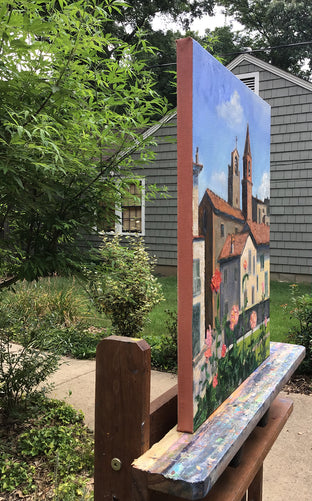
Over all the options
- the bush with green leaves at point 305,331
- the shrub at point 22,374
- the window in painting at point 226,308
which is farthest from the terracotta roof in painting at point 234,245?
the bush with green leaves at point 305,331

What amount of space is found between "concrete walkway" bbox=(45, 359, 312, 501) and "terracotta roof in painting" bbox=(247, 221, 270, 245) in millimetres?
1760

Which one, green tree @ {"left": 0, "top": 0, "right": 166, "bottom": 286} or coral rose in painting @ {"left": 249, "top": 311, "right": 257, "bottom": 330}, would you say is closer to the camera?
coral rose in painting @ {"left": 249, "top": 311, "right": 257, "bottom": 330}

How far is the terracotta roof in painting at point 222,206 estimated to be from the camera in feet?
3.65

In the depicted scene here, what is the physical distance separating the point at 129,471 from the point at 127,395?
176mm

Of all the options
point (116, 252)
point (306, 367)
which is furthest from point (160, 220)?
point (116, 252)

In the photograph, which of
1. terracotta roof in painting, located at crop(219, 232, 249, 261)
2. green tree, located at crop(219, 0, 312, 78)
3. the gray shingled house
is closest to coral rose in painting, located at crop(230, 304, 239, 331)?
terracotta roof in painting, located at crop(219, 232, 249, 261)

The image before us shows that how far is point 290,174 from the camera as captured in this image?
379 inches

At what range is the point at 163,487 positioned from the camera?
0.90 m

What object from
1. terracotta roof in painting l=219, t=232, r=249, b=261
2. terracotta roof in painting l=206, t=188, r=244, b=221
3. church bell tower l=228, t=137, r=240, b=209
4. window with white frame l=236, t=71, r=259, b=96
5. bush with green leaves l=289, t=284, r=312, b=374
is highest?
window with white frame l=236, t=71, r=259, b=96

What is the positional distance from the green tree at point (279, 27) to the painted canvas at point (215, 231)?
1902cm

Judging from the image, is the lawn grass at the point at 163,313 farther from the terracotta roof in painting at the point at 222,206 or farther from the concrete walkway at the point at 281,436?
the terracotta roof in painting at the point at 222,206

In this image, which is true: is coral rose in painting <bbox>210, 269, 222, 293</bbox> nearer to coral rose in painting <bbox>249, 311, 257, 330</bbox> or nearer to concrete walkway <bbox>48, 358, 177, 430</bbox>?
coral rose in painting <bbox>249, 311, 257, 330</bbox>

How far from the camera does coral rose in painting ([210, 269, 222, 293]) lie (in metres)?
1.13

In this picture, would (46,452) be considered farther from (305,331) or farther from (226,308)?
(305,331)
